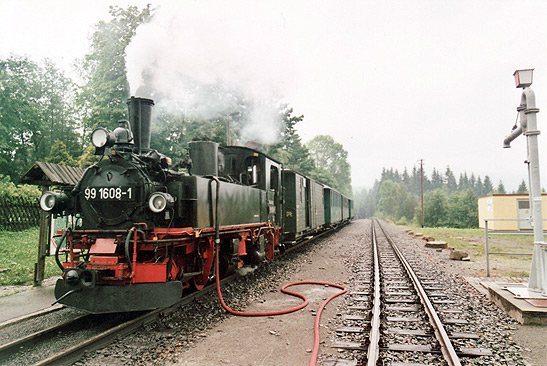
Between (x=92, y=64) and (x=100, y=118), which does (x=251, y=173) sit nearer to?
(x=100, y=118)

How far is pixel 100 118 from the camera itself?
Answer: 728 inches

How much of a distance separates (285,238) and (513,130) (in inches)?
283

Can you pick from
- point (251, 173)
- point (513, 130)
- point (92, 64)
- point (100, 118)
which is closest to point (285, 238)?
point (251, 173)

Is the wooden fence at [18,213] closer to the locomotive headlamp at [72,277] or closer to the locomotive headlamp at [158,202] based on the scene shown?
the locomotive headlamp at [72,277]

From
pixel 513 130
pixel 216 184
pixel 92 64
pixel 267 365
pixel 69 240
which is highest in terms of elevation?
pixel 92 64

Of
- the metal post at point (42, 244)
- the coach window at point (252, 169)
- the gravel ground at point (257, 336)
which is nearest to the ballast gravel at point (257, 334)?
the gravel ground at point (257, 336)

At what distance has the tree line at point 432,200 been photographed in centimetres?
5141

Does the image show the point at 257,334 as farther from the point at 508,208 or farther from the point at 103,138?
the point at 508,208

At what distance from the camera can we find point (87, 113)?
81.2 feet

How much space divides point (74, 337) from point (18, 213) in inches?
579

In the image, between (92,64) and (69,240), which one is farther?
(92,64)

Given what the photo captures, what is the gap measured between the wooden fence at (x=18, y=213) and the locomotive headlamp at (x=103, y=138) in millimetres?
13336

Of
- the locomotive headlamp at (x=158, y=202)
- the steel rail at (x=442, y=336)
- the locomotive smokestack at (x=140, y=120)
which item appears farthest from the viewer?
the locomotive smokestack at (x=140, y=120)

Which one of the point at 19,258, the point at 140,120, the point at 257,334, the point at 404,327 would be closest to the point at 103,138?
the point at 140,120
